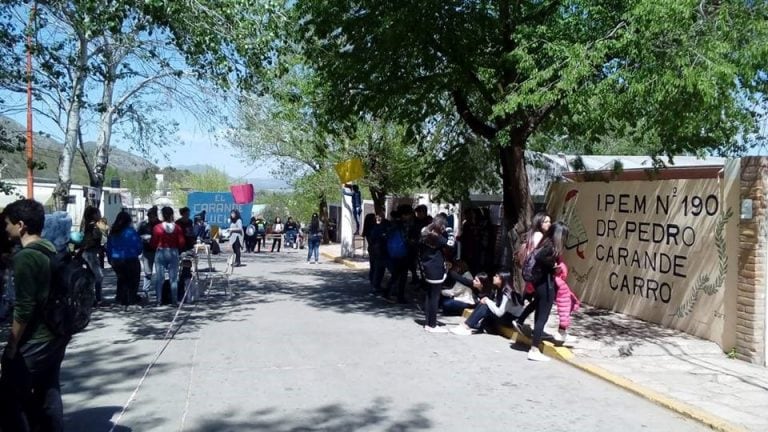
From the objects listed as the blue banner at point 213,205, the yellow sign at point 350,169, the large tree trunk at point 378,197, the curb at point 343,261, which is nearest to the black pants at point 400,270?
the yellow sign at point 350,169

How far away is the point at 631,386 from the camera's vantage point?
697 centimetres

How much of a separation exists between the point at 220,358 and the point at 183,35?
15.2 feet


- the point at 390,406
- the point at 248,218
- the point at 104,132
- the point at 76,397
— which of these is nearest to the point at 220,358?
the point at 76,397

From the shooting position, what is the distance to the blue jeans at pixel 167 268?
11703 mm

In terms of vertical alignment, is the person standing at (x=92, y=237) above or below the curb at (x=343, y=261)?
above

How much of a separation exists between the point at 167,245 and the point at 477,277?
503 centimetres

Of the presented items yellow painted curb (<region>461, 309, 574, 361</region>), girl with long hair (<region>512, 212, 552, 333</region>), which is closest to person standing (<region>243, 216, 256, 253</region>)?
yellow painted curb (<region>461, 309, 574, 361</region>)

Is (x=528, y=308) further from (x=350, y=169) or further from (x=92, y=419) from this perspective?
(x=350, y=169)

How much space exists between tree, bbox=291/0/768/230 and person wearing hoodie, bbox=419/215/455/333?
1.53 m

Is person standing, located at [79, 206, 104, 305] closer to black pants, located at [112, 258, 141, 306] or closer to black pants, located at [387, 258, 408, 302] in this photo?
black pants, located at [112, 258, 141, 306]

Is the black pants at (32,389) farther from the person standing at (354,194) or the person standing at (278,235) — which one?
the person standing at (278,235)

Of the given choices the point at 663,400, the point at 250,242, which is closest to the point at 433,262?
the point at 663,400

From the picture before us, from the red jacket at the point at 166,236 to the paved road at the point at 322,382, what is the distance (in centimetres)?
116

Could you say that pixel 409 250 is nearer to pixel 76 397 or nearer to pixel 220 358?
pixel 220 358
